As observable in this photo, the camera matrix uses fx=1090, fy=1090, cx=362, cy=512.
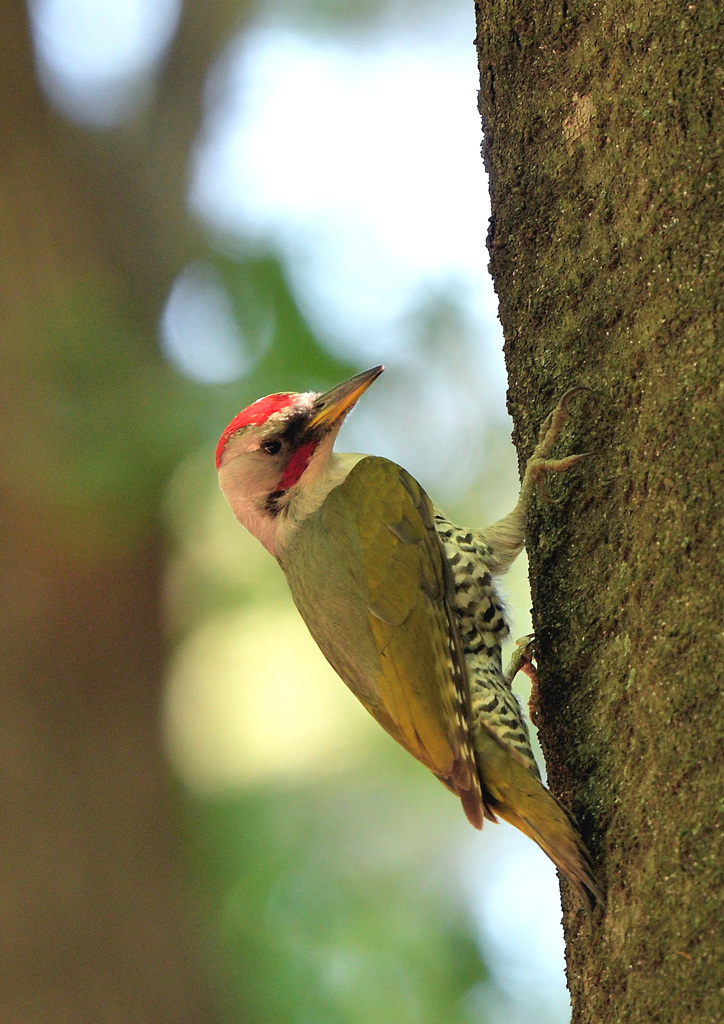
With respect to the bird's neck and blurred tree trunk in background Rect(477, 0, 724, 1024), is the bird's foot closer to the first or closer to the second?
blurred tree trunk in background Rect(477, 0, 724, 1024)

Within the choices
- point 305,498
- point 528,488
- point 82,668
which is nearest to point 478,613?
point 528,488

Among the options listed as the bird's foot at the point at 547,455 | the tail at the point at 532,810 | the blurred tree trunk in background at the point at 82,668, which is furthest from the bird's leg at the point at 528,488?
the blurred tree trunk in background at the point at 82,668

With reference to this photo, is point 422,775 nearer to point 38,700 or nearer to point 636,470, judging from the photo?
point 38,700

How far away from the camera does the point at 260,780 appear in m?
4.81

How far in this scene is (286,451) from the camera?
289 centimetres

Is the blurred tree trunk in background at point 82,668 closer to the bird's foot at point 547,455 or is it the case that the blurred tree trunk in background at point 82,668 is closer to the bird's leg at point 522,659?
the bird's leg at point 522,659

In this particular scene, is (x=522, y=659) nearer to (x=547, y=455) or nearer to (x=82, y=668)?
(x=547, y=455)

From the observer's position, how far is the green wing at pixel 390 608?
2227mm

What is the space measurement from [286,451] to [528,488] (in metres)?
0.93

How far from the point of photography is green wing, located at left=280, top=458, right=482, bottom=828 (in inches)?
87.7

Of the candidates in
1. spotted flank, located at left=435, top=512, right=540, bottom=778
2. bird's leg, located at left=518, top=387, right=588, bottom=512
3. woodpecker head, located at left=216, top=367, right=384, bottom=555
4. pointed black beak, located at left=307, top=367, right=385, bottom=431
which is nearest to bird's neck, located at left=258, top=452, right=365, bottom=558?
woodpecker head, located at left=216, top=367, right=384, bottom=555

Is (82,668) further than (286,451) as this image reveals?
Yes

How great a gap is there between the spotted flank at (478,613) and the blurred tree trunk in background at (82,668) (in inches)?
70.7

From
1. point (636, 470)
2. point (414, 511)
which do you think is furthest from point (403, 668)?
point (636, 470)
